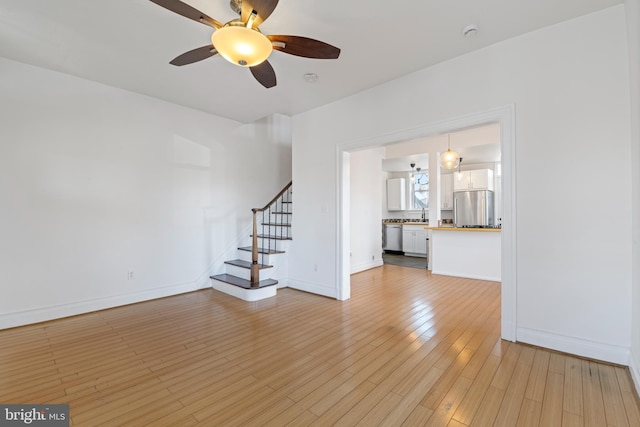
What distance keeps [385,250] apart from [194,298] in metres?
6.23

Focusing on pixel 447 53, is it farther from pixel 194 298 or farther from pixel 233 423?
pixel 194 298

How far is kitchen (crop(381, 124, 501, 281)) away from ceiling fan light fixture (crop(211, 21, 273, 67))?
3.25 m

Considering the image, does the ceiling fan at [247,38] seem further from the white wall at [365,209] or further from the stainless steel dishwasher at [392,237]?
the stainless steel dishwasher at [392,237]

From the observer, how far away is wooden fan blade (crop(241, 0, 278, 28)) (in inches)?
65.9

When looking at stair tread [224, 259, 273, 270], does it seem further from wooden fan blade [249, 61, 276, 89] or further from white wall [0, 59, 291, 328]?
wooden fan blade [249, 61, 276, 89]

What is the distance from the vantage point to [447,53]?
276 centimetres

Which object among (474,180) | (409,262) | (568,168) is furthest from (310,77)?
(474,180)

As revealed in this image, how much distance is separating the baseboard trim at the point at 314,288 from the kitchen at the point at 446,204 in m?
2.63

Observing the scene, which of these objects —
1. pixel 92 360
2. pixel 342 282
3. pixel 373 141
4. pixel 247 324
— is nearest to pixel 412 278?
pixel 342 282

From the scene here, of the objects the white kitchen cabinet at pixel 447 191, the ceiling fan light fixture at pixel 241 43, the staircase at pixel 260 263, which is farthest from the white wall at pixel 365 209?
the ceiling fan light fixture at pixel 241 43

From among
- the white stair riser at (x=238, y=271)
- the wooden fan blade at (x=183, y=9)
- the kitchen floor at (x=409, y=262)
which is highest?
the wooden fan blade at (x=183, y=9)

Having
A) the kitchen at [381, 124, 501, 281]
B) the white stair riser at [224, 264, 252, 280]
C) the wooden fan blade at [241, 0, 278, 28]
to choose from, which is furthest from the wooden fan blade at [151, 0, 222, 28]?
the kitchen at [381, 124, 501, 281]

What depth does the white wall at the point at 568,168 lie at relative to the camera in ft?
6.99

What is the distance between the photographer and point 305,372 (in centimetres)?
209
